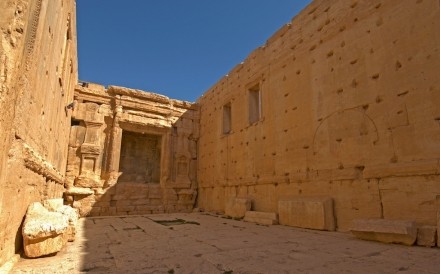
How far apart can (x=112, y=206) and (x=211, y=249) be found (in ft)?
24.4

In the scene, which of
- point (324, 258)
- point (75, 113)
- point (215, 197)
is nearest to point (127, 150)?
point (75, 113)


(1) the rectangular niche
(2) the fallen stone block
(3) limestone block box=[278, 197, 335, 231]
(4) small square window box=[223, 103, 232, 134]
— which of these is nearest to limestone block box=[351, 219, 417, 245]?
(3) limestone block box=[278, 197, 335, 231]

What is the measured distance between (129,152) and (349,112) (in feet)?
32.5

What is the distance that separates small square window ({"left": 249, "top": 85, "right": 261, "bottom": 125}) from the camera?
902cm

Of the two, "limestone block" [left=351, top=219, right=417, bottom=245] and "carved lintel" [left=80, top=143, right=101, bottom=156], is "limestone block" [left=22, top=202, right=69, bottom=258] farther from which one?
"carved lintel" [left=80, top=143, right=101, bottom=156]

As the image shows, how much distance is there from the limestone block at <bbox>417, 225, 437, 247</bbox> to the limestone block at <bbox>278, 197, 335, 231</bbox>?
164 centimetres

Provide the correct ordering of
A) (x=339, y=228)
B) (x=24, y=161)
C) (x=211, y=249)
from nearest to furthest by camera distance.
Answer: (x=24, y=161) < (x=211, y=249) < (x=339, y=228)

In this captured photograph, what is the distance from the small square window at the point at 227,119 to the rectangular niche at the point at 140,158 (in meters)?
3.58

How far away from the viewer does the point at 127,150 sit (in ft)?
41.1

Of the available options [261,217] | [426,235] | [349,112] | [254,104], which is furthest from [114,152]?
[426,235]

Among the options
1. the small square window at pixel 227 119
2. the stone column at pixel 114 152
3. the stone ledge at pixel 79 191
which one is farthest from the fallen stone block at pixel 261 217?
the stone ledge at pixel 79 191

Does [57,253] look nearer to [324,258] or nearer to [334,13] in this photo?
[324,258]

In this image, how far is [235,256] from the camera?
3.38 metres

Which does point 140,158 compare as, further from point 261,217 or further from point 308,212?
point 308,212
